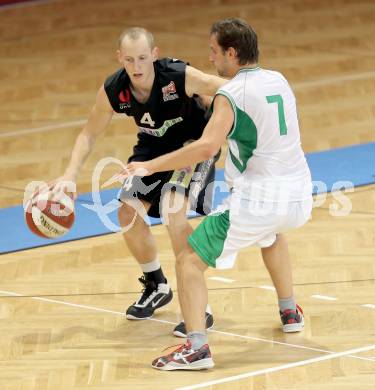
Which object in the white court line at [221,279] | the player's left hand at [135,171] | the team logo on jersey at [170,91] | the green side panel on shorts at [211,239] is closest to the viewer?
the player's left hand at [135,171]

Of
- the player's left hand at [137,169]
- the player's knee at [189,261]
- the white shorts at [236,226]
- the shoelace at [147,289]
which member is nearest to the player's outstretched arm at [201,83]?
the white shorts at [236,226]

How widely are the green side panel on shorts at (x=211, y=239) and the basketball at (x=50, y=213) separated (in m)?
0.80

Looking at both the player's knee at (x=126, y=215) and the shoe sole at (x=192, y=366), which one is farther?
the player's knee at (x=126, y=215)

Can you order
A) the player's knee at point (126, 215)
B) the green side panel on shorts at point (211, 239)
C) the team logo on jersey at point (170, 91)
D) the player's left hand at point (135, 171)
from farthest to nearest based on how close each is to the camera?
1. the player's knee at point (126, 215)
2. the team logo on jersey at point (170, 91)
3. the green side panel on shorts at point (211, 239)
4. the player's left hand at point (135, 171)

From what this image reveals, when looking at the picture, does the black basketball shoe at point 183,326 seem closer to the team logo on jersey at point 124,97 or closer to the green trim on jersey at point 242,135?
the green trim on jersey at point 242,135

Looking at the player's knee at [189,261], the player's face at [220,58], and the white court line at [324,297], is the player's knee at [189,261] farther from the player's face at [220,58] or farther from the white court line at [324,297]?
the white court line at [324,297]

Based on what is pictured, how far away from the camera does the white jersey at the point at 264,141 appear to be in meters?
5.90

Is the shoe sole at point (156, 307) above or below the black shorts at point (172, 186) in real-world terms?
below

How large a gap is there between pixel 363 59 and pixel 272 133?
305 inches

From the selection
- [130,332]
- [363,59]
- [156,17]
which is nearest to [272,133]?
[130,332]

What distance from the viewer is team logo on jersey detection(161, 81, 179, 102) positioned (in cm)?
653

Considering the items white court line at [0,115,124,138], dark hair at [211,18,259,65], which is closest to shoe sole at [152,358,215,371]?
dark hair at [211,18,259,65]

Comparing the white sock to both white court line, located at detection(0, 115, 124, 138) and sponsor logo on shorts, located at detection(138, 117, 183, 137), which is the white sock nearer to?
sponsor logo on shorts, located at detection(138, 117, 183, 137)

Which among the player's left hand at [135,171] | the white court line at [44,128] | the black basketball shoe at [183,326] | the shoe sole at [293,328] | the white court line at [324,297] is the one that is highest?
the white court line at [44,128]
